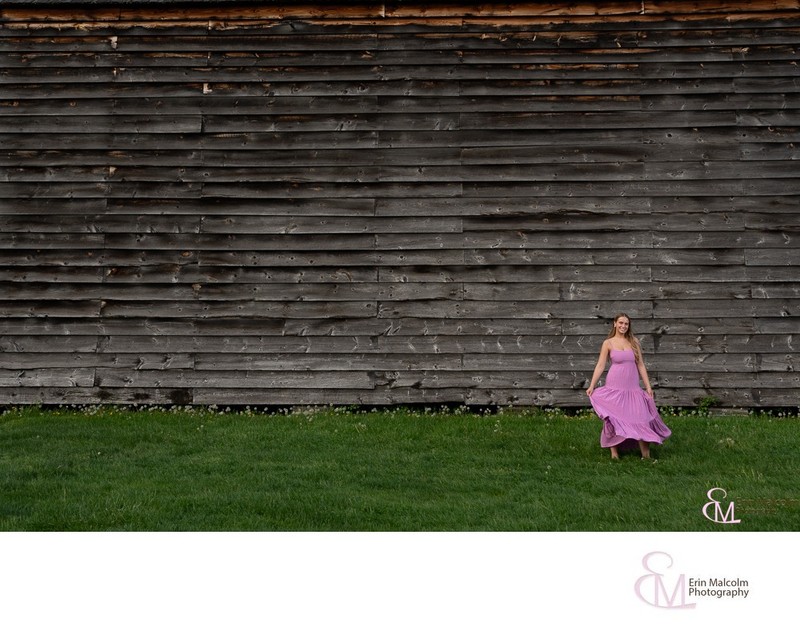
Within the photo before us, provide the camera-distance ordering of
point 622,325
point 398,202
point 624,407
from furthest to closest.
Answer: point 398,202, point 622,325, point 624,407

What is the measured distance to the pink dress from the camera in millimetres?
7980

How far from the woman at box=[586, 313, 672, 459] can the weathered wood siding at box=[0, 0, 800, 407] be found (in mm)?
2253

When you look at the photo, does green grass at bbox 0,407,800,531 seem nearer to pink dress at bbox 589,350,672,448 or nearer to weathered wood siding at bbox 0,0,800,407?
pink dress at bbox 589,350,672,448

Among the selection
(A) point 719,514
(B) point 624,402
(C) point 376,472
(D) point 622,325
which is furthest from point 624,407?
(C) point 376,472

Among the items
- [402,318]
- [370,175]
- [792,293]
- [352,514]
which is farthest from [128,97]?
[792,293]

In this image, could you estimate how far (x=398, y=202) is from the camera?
1098cm

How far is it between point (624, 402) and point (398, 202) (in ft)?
14.0

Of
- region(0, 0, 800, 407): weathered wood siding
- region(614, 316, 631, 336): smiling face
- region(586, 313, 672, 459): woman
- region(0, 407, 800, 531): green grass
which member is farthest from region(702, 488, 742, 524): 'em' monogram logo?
region(0, 0, 800, 407): weathered wood siding

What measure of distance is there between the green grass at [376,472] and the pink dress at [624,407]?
265 mm

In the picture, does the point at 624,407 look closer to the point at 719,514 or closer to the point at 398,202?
the point at 719,514

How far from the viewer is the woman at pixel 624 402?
7992 millimetres

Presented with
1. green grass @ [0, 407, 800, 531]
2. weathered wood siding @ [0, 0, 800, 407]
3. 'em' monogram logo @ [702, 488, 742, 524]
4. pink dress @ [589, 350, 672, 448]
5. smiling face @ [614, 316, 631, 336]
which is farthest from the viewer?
weathered wood siding @ [0, 0, 800, 407]

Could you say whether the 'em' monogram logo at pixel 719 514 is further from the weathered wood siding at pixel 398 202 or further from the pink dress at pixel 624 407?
the weathered wood siding at pixel 398 202

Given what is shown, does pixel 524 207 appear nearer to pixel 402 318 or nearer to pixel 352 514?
pixel 402 318
